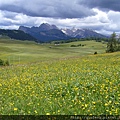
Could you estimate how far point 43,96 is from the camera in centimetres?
1158

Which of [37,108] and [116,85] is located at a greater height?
[116,85]

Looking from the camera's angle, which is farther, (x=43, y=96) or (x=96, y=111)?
(x=43, y=96)

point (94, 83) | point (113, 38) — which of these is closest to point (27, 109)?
point (94, 83)

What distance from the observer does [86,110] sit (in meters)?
8.56

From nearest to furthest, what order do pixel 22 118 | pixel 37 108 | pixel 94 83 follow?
pixel 22 118 → pixel 37 108 → pixel 94 83

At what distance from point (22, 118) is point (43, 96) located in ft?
9.36

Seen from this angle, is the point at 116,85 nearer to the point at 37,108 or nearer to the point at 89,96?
the point at 89,96

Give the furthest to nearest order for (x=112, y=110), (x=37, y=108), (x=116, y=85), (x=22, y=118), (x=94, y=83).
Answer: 1. (x=94, y=83)
2. (x=116, y=85)
3. (x=37, y=108)
4. (x=22, y=118)
5. (x=112, y=110)

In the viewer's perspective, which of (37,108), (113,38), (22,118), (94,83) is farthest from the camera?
(113,38)

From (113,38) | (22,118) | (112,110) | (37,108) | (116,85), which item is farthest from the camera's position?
(113,38)

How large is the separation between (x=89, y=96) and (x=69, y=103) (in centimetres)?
103

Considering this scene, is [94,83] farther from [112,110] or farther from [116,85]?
[112,110]

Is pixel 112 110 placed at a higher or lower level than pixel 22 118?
higher

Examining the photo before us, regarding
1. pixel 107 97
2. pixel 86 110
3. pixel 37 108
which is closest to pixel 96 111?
pixel 86 110
